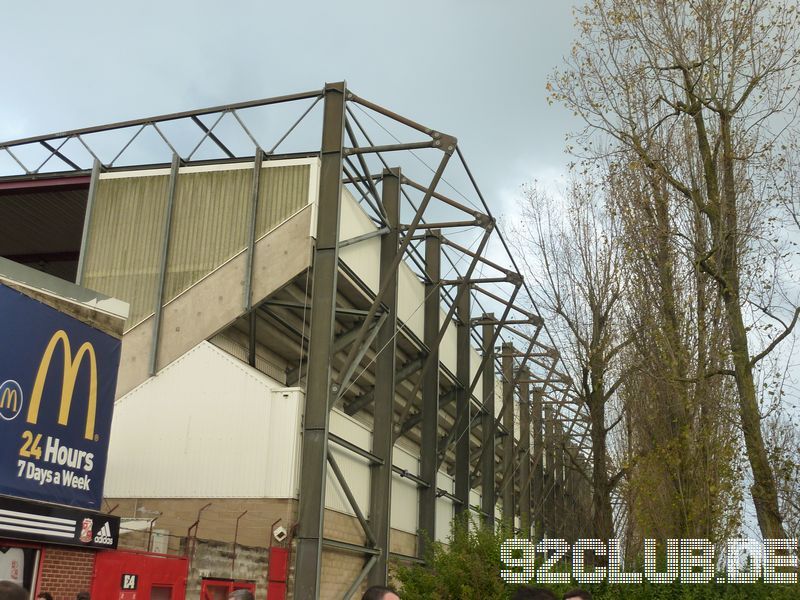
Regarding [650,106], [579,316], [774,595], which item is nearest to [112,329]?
[650,106]

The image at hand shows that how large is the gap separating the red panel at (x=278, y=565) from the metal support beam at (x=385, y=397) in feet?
11.7

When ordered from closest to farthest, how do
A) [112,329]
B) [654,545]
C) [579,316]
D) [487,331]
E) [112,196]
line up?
1. [112,329]
2. [654,545]
3. [112,196]
4. [579,316]
5. [487,331]

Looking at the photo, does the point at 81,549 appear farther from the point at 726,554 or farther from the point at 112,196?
the point at 726,554

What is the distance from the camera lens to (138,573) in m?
14.1

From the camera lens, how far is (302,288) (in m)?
20.5

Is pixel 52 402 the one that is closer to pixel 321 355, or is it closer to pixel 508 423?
pixel 321 355

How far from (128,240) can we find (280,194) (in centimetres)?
383

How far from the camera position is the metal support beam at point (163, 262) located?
63.1ft

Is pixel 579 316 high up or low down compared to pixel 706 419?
up

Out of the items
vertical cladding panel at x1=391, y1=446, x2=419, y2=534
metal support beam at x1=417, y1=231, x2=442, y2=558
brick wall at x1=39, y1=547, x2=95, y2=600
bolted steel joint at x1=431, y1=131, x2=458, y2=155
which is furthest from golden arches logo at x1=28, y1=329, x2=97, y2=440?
metal support beam at x1=417, y1=231, x2=442, y2=558

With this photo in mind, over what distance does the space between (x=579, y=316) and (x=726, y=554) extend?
35.4ft

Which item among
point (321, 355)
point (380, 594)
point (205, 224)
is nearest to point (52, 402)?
point (321, 355)

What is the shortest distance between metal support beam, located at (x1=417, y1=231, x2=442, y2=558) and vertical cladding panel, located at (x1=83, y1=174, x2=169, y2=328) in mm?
8154

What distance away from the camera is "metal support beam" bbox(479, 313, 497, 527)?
32.5 m
